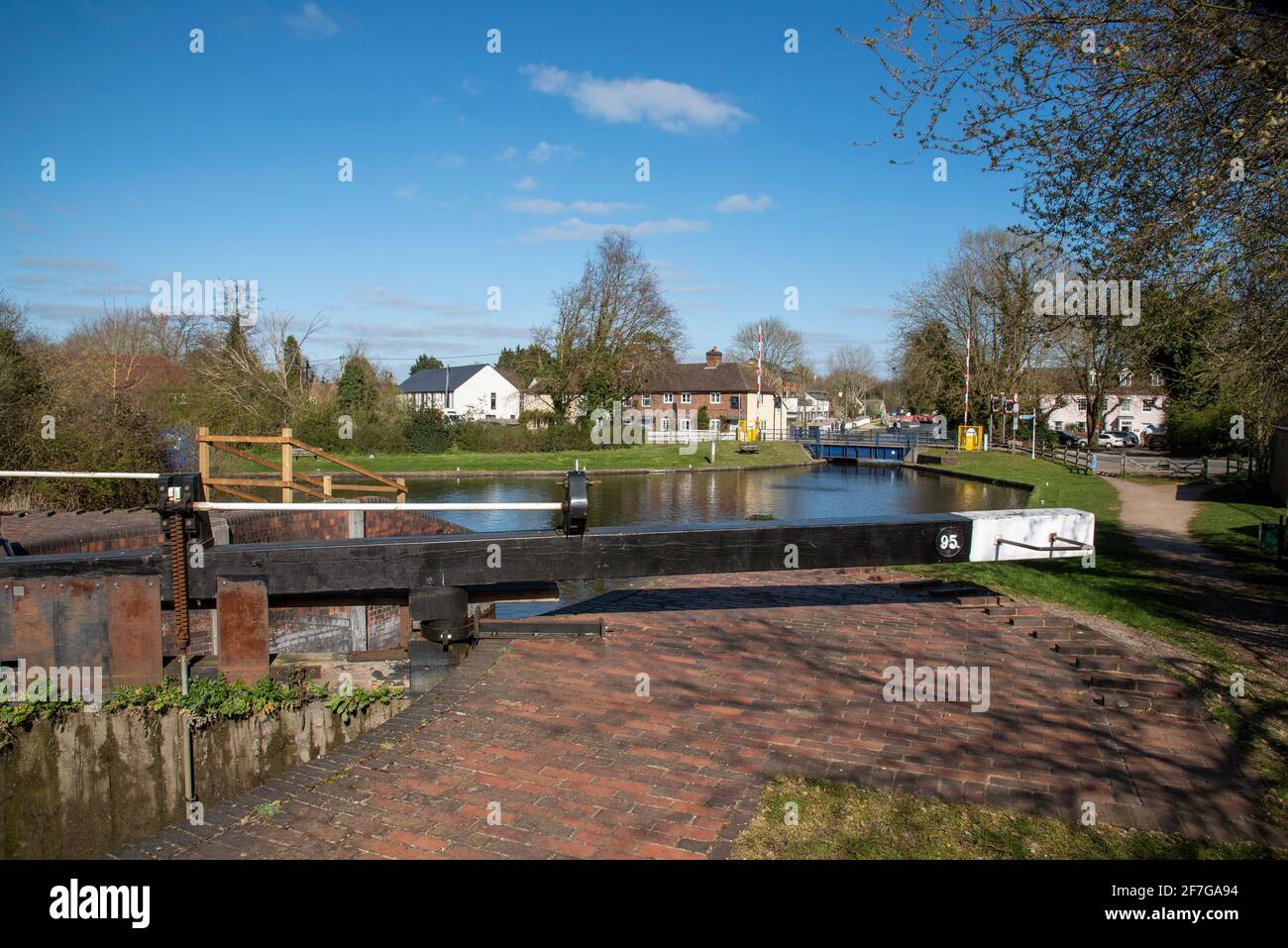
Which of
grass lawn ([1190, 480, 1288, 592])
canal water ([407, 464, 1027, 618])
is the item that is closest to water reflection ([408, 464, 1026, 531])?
canal water ([407, 464, 1027, 618])

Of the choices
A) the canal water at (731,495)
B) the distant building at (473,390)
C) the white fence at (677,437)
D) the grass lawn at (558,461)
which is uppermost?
the distant building at (473,390)

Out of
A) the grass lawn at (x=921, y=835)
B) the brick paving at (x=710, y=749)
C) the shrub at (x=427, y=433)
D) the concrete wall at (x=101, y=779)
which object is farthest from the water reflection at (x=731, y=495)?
the grass lawn at (x=921, y=835)

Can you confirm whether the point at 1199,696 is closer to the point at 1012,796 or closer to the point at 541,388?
the point at 1012,796

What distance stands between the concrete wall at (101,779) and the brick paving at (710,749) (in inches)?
44.6

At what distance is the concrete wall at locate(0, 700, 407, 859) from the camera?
4.58m

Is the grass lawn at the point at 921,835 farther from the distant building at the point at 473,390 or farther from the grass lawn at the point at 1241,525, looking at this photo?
the distant building at the point at 473,390

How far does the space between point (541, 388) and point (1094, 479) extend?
30.6 m

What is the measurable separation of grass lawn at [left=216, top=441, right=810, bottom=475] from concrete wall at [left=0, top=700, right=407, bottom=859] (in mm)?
32660

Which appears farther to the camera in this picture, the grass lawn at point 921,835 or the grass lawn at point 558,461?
the grass lawn at point 558,461

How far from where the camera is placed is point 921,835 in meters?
3.54

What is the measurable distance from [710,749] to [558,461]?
38027 millimetres
